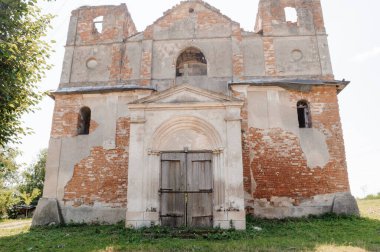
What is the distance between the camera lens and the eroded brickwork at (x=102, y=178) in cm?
1231

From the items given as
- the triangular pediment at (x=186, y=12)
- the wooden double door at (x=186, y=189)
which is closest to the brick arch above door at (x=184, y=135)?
the wooden double door at (x=186, y=189)

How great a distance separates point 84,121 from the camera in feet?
45.6

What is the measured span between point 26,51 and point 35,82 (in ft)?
3.47

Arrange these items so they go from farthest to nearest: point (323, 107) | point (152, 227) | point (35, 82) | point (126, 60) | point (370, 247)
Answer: point (126, 60) → point (323, 107) → point (35, 82) → point (152, 227) → point (370, 247)

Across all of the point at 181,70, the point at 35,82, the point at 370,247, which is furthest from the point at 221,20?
the point at 370,247

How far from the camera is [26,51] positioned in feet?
31.9

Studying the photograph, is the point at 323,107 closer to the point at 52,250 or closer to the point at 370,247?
the point at 370,247

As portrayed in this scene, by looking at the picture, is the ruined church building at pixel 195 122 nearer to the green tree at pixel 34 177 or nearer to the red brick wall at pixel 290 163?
the red brick wall at pixel 290 163

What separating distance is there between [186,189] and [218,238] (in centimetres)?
225

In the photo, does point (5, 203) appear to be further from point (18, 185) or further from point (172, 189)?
point (18, 185)

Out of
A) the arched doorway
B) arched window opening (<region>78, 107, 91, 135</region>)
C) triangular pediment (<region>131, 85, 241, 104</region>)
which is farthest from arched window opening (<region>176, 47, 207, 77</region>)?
arched window opening (<region>78, 107, 91, 135</region>)

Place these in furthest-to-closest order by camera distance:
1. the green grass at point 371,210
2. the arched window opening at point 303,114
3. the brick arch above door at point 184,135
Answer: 1. the arched window opening at point 303,114
2. the green grass at point 371,210
3. the brick arch above door at point 184,135

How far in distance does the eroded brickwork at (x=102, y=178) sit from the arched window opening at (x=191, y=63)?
11.9 feet

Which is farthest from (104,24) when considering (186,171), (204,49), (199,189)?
(199,189)
